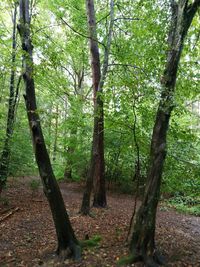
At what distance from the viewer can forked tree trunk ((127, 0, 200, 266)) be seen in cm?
412

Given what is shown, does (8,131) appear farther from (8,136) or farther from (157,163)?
(157,163)

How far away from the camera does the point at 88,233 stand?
5395 mm

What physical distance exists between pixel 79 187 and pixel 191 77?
29.5 feet

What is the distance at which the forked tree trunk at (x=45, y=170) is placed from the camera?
4219 mm

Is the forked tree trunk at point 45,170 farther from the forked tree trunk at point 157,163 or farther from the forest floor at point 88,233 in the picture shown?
the forked tree trunk at point 157,163

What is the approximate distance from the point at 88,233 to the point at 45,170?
2212 millimetres

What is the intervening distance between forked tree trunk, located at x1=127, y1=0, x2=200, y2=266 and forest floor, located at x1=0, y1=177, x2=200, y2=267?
1.33ft

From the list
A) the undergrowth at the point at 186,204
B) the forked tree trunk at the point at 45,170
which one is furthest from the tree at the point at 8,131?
the undergrowth at the point at 186,204

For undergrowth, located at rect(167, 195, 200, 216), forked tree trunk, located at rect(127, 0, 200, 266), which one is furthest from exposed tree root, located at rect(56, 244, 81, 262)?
undergrowth, located at rect(167, 195, 200, 216)

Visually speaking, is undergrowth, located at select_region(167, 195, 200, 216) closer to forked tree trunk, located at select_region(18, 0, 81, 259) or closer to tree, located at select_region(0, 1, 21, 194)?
forked tree trunk, located at select_region(18, 0, 81, 259)

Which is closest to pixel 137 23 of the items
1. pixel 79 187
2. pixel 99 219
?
pixel 99 219

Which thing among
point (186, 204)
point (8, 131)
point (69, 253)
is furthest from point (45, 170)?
point (186, 204)

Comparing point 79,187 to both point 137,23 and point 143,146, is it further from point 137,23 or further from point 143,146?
point 137,23

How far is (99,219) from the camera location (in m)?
6.57
